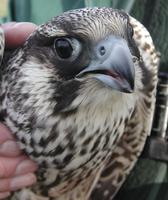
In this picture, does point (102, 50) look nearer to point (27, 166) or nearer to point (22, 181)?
point (27, 166)

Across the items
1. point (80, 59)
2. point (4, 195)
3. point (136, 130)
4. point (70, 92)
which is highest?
point (80, 59)

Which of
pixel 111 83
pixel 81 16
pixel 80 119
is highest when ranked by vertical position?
pixel 81 16

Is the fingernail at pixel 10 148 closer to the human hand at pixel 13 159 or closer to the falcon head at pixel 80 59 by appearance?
the human hand at pixel 13 159

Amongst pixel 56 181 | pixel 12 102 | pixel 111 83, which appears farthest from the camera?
pixel 56 181

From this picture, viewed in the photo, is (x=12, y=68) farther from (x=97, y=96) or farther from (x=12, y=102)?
(x=97, y=96)

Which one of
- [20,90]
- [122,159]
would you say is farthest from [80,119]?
[122,159]

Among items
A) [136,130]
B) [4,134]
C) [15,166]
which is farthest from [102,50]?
[136,130]

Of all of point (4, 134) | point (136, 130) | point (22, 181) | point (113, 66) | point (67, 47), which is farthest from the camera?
point (136, 130)

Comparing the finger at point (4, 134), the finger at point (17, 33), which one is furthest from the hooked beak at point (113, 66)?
the finger at point (17, 33)

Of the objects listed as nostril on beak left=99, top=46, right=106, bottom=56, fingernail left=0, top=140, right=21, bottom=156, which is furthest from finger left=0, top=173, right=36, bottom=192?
nostril on beak left=99, top=46, right=106, bottom=56
